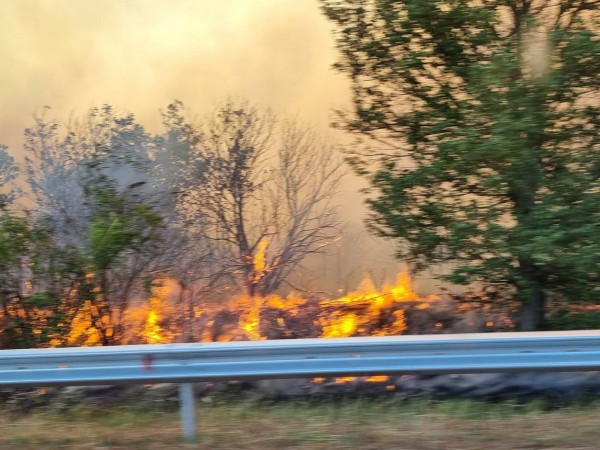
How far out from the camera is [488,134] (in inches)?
308

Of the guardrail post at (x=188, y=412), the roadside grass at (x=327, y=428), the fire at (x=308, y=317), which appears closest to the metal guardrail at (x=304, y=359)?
the guardrail post at (x=188, y=412)

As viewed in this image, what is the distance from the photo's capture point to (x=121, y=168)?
9.59 m

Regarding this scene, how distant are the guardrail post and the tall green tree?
4789 mm

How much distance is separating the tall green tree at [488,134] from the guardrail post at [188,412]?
4789mm

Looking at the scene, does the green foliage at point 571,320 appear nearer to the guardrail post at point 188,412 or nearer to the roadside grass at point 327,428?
the roadside grass at point 327,428

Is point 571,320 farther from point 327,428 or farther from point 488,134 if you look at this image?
point 327,428

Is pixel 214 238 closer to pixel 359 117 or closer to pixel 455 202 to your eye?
pixel 359 117

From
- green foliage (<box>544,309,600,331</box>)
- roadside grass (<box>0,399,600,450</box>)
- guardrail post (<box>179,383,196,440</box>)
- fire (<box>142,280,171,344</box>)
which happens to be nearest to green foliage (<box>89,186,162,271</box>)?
fire (<box>142,280,171,344</box>)

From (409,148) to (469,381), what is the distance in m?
3.70

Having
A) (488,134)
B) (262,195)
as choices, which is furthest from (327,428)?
(262,195)

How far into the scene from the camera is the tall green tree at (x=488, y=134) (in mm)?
7746

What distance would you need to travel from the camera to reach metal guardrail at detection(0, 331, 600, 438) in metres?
4.38

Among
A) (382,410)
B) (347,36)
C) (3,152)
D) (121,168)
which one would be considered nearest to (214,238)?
(121,168)

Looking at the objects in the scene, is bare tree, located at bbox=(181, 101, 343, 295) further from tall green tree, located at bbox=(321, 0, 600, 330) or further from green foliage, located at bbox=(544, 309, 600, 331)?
green foliage, located at bbox=(544, 309, 600, 331)
